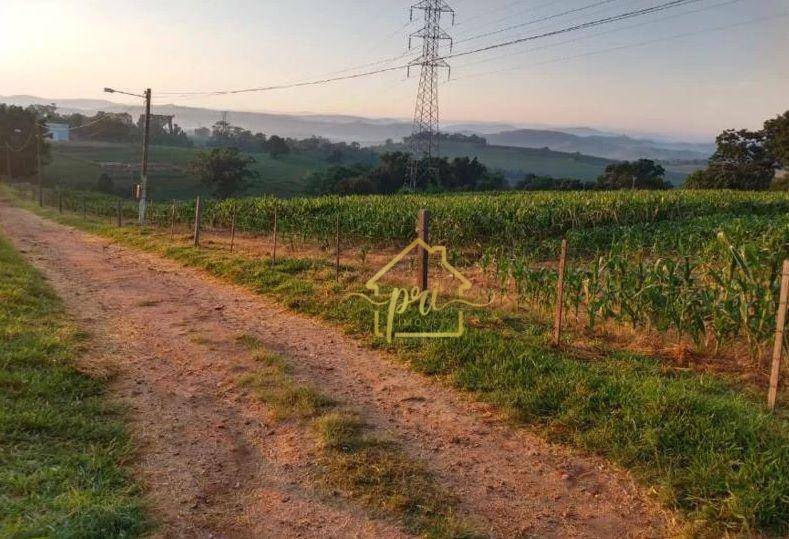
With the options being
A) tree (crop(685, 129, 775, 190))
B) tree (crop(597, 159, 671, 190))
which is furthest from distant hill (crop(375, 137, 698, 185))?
tree (crop(685, 129, 775, 190))

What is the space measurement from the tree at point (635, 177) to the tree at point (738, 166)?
4100mm

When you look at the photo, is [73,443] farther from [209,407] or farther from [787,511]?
[787,511]

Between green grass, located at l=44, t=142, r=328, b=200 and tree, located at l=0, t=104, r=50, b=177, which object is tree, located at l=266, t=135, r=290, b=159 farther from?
tree, located at l=0, t=104, r=50, b=177

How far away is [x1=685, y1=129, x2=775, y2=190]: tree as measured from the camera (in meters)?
52.2

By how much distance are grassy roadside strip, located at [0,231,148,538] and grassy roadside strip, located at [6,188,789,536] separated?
3459mm

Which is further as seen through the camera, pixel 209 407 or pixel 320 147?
pixel 320 147

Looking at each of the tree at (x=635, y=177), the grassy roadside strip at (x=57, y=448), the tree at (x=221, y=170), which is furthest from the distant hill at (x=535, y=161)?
the grassy roadside strip at (x=57, y=448)

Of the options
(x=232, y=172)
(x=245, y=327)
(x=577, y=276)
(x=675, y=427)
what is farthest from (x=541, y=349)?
(x=232, y=172)

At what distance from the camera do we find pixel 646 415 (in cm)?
518

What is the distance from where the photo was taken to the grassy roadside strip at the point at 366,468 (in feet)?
13.3

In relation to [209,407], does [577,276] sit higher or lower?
higher

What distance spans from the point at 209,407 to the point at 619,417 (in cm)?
398

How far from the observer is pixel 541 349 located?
7363 millimetres

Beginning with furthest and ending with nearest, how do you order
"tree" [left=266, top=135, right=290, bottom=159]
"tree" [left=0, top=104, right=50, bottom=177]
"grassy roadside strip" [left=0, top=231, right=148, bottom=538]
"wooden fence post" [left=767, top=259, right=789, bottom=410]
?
"tree" [left=266, top=135, right=290, bottom=159] → "tree" [left=0, top=104, right=50, bottom=177] → "wooden fence post" [left=767, top=259, right=789, bottom=410] → "grassy roadside strip" [left=0, top=231, right=148, bottom=538]
